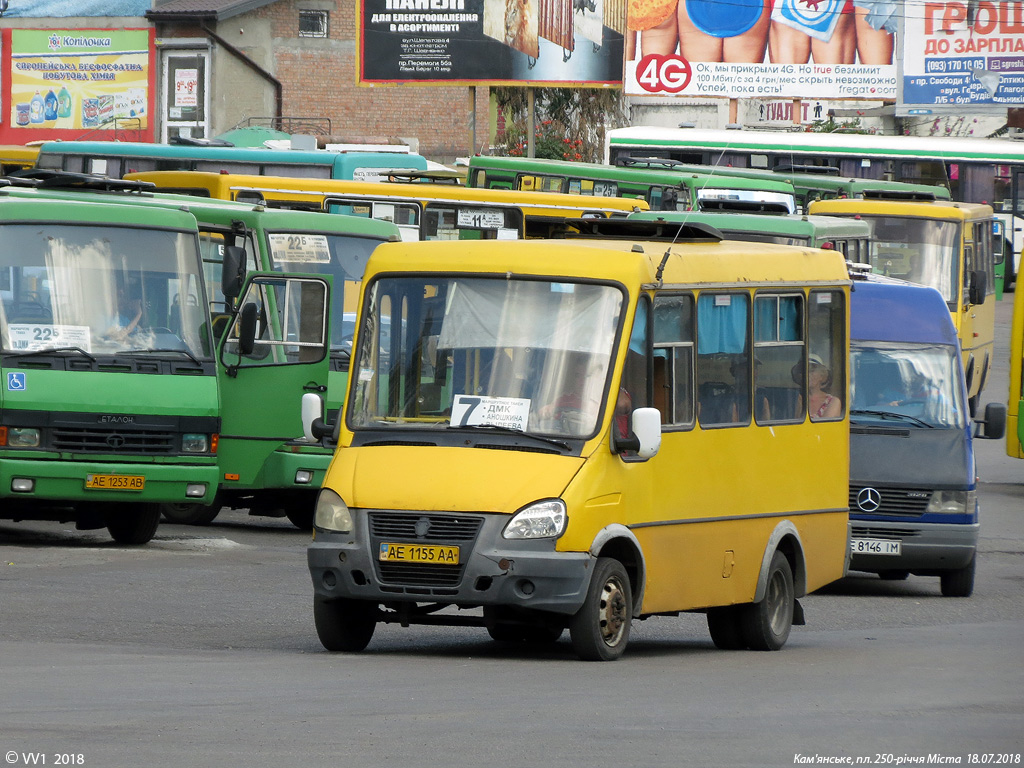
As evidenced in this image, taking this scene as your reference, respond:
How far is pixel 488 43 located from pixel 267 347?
3380cm

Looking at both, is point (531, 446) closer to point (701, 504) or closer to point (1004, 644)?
point (701, 504)

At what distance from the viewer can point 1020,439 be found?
22.9 meters

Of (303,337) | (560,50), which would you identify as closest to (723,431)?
(303,337)

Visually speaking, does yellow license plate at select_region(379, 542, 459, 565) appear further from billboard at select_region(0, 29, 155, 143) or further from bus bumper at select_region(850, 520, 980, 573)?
billboard at select_region(0, 29, 155, 143)

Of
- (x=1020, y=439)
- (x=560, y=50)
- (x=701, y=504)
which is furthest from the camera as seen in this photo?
(x=560, y=50)

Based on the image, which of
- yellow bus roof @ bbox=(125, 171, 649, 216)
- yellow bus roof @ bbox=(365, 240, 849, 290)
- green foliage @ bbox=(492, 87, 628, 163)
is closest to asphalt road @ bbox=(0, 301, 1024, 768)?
yellow bus roof @ bbox=(365, 240, 849, 290)

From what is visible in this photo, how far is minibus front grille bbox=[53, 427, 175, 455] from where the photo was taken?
15.0 m

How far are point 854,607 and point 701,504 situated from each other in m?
4.57

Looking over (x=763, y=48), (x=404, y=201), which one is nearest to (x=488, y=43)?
(x=763, y=48)

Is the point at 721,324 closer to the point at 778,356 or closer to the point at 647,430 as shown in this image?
the point at 778,356

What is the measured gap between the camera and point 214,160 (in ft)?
92.5

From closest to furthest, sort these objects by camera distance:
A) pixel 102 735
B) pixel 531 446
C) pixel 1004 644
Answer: pixel 102 735 → pixel 531 446 → pixel 1004 644

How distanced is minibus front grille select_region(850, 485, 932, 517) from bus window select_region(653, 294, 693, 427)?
201 inches

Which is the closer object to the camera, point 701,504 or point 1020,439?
point 701,504
